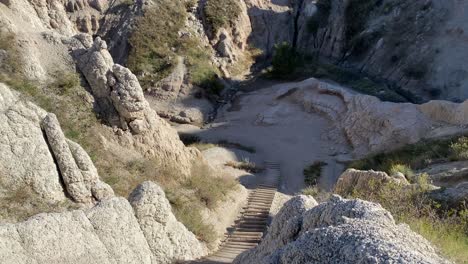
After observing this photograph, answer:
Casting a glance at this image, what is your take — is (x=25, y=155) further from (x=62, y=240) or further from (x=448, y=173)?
(x=448, y=173)

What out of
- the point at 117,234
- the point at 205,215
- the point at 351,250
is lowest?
the point at 205,215

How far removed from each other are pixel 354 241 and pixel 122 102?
12999 mm

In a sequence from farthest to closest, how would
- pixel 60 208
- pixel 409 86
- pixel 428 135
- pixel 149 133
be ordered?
pixel 409 86 < pixel 428 135 < pixel 149 133 < pixel 60 208

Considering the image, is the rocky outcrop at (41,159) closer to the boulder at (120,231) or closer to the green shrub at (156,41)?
the boulder at (120,231)

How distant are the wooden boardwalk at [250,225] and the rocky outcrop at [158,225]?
58cm

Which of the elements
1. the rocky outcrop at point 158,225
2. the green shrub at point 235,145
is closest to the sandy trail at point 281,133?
the green shrub at point 235,145

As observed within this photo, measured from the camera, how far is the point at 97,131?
15.9 meters

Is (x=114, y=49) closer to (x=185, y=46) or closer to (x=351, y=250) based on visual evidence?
(x=185, y=46)

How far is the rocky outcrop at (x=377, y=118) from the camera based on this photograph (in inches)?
890

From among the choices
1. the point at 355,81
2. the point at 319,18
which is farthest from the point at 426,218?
the point at 319,18

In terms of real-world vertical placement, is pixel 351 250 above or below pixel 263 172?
above

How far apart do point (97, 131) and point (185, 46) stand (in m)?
23.3

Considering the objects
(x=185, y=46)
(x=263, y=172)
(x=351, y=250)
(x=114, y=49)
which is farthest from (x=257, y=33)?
(x=351, y=250)

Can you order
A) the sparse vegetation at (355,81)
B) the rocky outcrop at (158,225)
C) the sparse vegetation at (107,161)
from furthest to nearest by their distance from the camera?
1. the sparse vegetation at (355,81)
2. the sparse vegetation at (107,161)
3. the rocky outcrop at (158,225)
